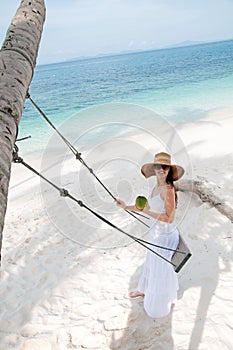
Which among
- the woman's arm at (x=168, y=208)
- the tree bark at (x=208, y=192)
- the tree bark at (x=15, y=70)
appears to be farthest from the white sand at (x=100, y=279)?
the tree bark at (x=15, y=70)

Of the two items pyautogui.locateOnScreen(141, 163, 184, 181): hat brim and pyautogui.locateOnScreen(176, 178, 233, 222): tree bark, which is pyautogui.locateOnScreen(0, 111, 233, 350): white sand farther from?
pyautogui.locateOnScreen(141, 163, 184, 181): hat brim

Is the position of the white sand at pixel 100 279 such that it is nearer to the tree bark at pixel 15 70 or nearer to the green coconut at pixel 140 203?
the green coconut at pixel 140 203

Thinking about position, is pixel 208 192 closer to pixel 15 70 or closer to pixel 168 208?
pixel 168 208

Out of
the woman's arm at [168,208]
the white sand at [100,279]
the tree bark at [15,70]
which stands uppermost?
the tree bark at [15,70]

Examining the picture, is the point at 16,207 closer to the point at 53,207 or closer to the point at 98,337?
the point at 53,207

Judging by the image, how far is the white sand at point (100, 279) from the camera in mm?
2967

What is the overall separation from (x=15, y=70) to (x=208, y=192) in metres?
3.87

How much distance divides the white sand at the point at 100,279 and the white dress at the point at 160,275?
139 millimetres

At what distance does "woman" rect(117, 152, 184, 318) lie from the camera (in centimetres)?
280

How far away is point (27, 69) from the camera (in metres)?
1.70

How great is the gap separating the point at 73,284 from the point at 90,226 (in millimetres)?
1322

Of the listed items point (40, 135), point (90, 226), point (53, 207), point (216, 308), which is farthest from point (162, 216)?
point (40, 135)

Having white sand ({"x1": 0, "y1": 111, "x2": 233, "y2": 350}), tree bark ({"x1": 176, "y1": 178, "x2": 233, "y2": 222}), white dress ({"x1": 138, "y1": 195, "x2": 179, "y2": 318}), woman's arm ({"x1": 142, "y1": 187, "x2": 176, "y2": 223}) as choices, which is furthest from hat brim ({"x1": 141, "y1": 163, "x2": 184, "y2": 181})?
tree bark ({"x1": 176, "y1": 178, "x2": 233, "y2": 222})

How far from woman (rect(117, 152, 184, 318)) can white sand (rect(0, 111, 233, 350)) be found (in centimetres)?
18
